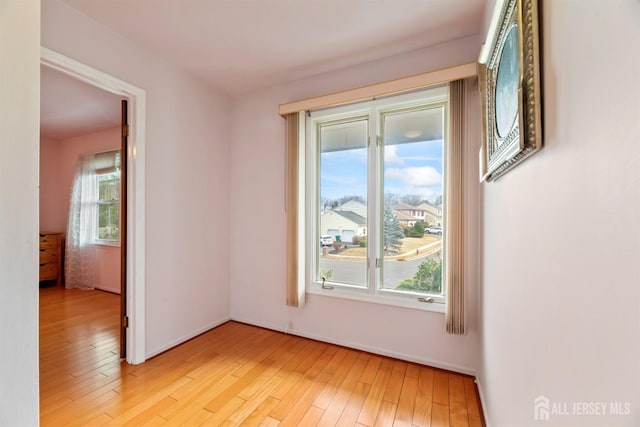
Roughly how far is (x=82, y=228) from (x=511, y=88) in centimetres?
605

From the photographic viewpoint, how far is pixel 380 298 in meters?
2.43

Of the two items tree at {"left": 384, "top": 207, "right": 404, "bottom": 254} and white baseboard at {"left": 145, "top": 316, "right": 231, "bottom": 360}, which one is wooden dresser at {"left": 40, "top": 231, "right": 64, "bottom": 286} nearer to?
white baseboard at {"left": 145, "top": 316, "right": 231, "bottom": 360}

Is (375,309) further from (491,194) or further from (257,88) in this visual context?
(257,88)

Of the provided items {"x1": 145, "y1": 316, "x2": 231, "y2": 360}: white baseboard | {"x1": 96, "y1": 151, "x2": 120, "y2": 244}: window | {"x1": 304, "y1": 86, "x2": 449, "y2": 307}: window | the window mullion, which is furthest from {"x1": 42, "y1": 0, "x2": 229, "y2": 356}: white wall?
{"x1": 96, "y1": 151, "x2": 120, "y2": 244}: window

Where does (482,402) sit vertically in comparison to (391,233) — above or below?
below

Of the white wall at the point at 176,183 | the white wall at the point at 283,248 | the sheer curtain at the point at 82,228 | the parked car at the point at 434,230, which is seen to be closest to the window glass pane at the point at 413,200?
the parked car at the point at 434,230

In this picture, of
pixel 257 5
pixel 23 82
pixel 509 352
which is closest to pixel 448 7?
pixel 257 5

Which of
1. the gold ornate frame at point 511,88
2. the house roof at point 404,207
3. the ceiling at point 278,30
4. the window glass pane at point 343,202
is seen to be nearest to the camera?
the gold ornate frame at point 511,88

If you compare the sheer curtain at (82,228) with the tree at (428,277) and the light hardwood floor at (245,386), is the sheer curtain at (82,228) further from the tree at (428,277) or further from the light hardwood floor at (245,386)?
the tree at (428,277)

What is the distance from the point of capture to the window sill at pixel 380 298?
2.23m

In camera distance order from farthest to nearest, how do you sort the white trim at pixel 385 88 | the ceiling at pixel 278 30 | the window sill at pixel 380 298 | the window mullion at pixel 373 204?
1. the window mullion at pixel 373 204
2. the window sill at pixel 380 298
3. the white trim at pixel 385 88
4. the ceiling at pixel 278 30

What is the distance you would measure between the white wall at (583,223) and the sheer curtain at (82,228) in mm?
5864

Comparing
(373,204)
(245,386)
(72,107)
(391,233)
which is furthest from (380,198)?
(72,107)

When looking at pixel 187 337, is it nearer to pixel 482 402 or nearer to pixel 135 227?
pixel 135 227
